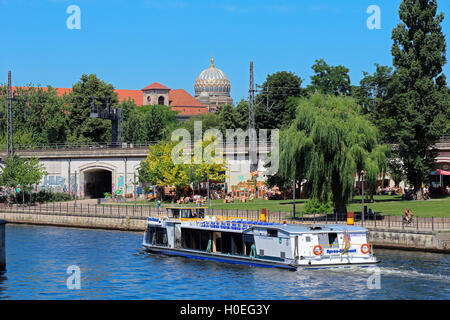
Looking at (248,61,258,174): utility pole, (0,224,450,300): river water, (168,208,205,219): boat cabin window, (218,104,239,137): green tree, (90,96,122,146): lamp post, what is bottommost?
(0,224,450,300): river water

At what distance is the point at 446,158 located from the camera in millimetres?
81438

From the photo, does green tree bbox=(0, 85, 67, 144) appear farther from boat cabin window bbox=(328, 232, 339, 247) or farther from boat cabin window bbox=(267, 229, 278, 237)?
boat cabin window bbox=(328, 232, 339, 247)

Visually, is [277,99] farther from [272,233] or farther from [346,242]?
[346,242]

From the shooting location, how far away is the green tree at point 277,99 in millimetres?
110450

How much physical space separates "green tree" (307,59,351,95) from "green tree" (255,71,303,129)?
24.9ft

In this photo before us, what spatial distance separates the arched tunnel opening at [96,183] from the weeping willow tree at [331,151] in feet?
154

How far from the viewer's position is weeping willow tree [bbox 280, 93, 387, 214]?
55469 mm

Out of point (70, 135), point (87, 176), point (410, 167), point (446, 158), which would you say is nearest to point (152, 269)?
point (410, 167)

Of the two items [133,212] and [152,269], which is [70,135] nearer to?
[133,212]

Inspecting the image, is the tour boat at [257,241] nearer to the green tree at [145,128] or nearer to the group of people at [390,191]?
the group of people at [390,191]

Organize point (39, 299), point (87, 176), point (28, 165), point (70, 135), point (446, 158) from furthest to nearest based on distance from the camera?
point (70, 135)
point (87, 176)
point (28, 165)
point (446, 158)
point (39, 299)

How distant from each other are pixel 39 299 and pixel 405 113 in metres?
43.9

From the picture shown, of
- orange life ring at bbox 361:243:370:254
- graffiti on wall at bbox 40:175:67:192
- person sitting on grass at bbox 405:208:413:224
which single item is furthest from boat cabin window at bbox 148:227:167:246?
graffiti on wall at bbox 40:175:67:192

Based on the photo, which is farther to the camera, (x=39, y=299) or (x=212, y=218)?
(x=212, y=218)
